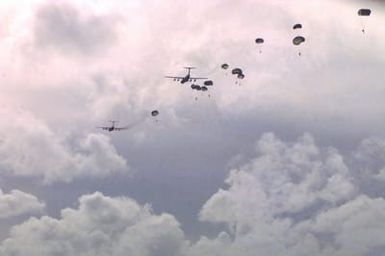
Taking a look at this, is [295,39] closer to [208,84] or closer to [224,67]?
[224,67]

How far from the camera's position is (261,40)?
166375 millimetres

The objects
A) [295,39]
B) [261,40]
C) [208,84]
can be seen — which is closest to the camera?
[295,39]

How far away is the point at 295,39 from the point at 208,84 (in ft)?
143

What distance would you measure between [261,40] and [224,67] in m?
10.4

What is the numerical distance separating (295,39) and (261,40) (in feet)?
40.7

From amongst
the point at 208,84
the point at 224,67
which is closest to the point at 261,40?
the point at 224,67

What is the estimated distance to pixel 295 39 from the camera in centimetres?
15500

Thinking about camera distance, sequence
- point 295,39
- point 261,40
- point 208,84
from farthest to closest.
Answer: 1. point 208,84
2. point 261,40
3. point 295,39

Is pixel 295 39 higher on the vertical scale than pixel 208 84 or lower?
lower

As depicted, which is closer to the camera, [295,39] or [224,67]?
[295,39]

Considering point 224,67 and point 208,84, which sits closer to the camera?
point 224,67

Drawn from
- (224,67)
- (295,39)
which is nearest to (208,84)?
(224,67)

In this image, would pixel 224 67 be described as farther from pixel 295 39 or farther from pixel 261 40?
pixel 295 39

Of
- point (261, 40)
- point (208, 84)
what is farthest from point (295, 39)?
point (208, 84)
